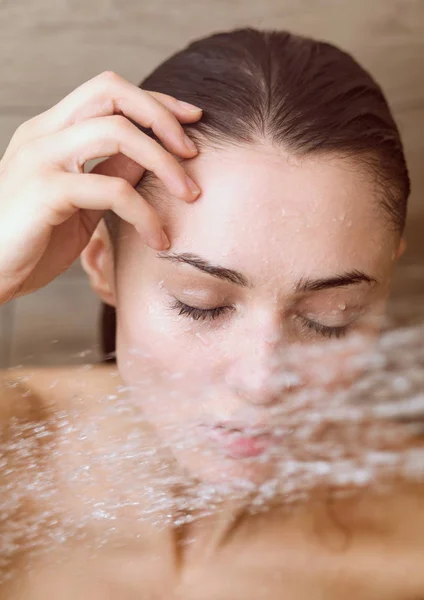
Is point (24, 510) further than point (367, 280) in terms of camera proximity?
Yes

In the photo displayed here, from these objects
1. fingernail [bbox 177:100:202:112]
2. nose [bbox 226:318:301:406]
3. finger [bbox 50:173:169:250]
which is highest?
fingernail [bbox 177:100:202:112]

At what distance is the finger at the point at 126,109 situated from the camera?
580 mm

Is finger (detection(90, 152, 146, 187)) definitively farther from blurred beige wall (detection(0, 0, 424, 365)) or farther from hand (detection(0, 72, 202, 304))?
blurred beige wall (detection(0, 0, 424, 365))

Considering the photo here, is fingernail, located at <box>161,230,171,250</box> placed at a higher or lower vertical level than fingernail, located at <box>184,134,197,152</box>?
lower

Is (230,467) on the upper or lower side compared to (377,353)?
lower

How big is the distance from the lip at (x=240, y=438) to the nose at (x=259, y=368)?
0.15ft

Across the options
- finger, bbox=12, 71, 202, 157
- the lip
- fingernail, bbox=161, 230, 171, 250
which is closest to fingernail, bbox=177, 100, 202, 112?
finger, bbox=12, 71, 202, 157

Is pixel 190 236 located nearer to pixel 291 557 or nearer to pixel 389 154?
pixel 389 154

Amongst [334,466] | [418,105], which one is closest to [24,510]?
[334,466]

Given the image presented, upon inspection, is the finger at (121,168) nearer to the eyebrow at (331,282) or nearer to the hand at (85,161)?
the hand at (85,161)

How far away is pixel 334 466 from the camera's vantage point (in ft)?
2.63

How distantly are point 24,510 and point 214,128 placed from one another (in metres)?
0.46

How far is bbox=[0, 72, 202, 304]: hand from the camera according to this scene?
1.88 ft

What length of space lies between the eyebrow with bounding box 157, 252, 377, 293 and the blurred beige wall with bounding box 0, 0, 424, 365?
0.41 meters
